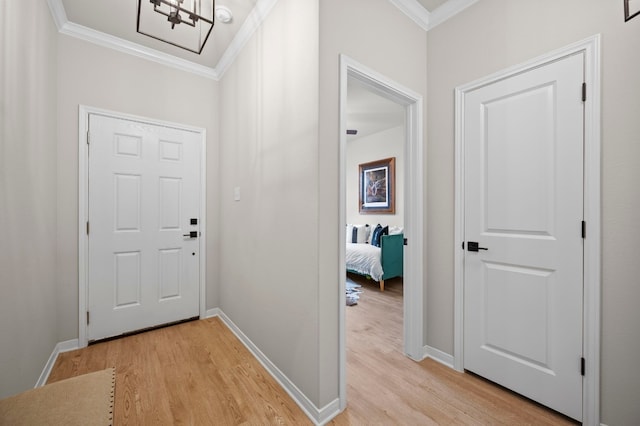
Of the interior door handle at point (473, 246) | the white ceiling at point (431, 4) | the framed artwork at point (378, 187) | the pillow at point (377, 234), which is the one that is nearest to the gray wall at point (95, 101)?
the white ceiling at point (431, 4)

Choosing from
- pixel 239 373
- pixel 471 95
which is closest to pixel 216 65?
pixel 471 95

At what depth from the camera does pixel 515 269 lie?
5.72 feet

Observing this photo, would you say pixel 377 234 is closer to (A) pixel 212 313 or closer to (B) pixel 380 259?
(B) pixel 380 259

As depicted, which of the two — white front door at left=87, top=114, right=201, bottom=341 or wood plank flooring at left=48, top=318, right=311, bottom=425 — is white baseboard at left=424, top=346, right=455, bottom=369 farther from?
white front door at left=87, top=114, right=201, bottom=341

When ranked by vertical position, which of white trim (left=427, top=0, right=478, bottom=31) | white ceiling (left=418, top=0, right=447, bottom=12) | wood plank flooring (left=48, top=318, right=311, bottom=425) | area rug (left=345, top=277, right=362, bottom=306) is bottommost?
wood plank flooring (left=48, top=318, right=311, bottom=425)

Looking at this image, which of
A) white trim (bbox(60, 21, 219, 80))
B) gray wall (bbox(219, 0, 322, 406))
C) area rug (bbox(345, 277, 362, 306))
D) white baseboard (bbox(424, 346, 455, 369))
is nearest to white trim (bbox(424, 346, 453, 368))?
white baseboard (bbox(424, 346, 455, 369))

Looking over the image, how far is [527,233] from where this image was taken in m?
1.70

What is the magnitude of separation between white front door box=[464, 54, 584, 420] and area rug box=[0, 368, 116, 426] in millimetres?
2118

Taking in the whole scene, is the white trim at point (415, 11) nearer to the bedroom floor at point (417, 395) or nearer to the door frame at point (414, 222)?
the door frame at point (414, 222)

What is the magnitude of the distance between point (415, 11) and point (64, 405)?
301cm

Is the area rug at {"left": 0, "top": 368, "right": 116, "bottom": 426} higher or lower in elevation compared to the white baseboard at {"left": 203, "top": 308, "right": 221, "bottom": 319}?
higher

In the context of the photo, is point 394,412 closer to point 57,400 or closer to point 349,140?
point 57,400

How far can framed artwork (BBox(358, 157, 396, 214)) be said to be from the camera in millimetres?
5086

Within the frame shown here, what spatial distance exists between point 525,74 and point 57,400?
283cm
